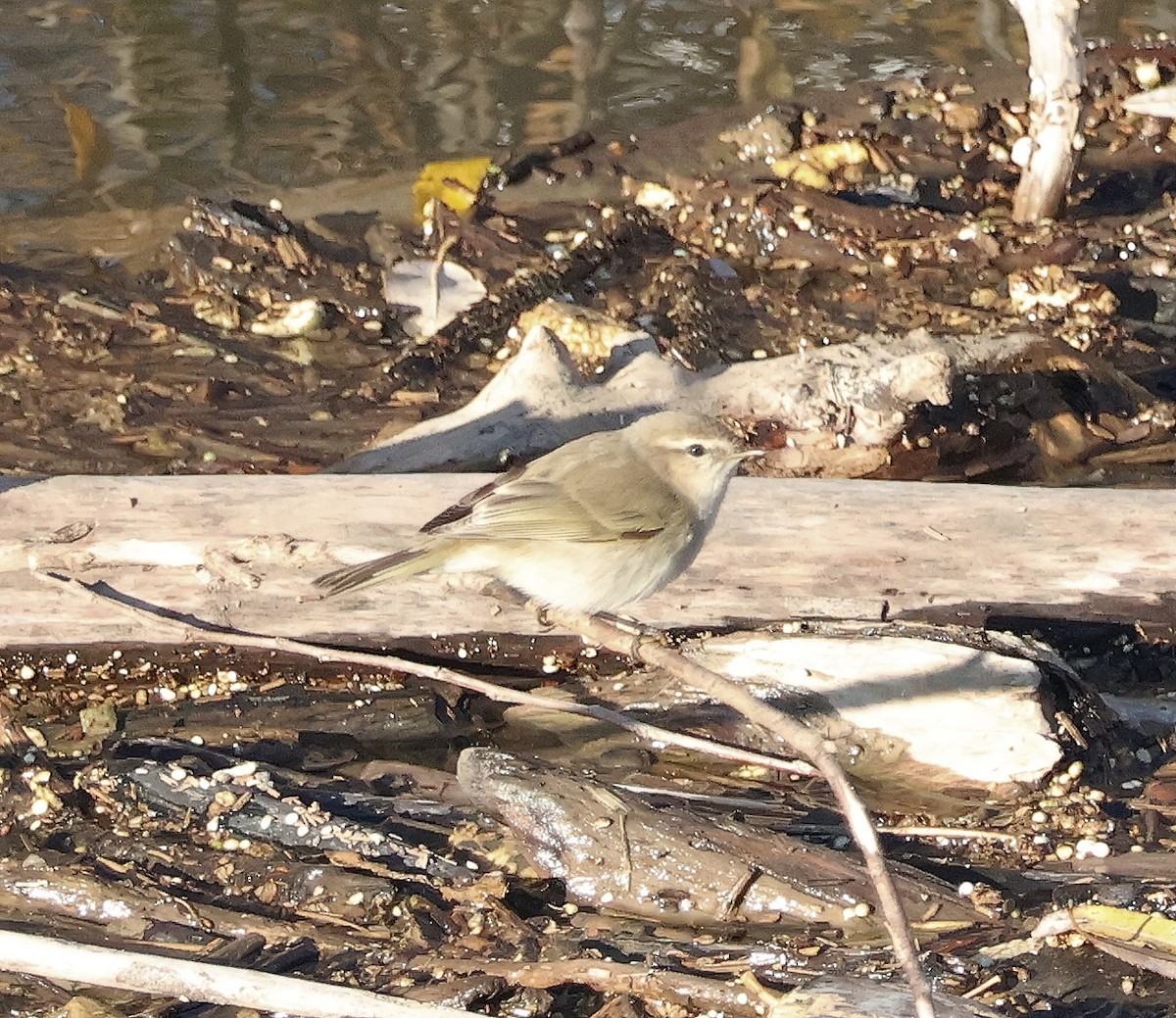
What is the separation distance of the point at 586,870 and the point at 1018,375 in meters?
3.76

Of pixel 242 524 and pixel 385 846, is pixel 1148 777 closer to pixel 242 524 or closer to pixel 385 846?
pixel 385 846

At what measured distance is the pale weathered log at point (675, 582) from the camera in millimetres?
5316

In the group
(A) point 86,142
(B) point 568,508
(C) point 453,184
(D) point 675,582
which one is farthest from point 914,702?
(A) point 86,142

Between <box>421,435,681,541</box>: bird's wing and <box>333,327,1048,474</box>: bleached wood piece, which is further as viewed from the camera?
<box>333,327,1048,474</box>: bleached wood piece

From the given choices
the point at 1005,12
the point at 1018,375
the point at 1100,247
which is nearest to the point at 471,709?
the point at 1018,375

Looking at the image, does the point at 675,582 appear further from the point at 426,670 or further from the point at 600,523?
the point at 426,670

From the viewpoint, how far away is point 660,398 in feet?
22.1

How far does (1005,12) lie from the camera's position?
492 inches

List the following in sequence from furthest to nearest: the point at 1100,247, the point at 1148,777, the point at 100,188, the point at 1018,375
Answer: the point at 100,188, the point at 1100,247, the point at 1018,375, the point at 1148,777

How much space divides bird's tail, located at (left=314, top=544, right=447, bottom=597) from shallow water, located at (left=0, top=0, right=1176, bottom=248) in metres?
5.62

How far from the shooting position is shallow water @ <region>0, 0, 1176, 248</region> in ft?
34.1

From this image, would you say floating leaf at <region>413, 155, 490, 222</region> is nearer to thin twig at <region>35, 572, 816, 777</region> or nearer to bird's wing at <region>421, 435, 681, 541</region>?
thin twig at <region>35, 572, 816, 777</region>

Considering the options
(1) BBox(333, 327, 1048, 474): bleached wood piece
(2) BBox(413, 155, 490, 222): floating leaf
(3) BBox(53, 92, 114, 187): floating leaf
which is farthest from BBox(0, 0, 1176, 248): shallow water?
(1) BBox(333, 327, 1048, 474): bleached wood piece

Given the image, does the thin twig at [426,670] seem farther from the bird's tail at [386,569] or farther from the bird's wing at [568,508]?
the bird's wing at [568,508]
